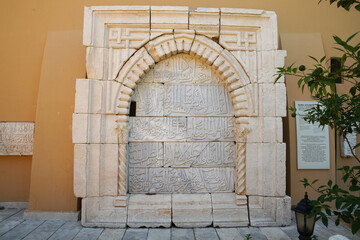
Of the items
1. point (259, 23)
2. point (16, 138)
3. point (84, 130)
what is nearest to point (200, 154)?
point (84, 130)

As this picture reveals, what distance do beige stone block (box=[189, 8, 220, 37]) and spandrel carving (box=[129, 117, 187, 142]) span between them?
4.58ft

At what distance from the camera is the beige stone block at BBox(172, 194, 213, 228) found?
320 cm

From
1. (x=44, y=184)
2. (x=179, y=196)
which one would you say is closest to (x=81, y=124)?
(x=44, y=184)

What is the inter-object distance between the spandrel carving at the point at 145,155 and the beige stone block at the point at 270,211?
1.50 meters

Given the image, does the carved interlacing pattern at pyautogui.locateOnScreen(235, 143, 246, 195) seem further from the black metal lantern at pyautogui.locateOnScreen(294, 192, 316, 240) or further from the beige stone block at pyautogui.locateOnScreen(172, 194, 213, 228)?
the black metal lantern at pyautogui.locateOnScreen(294, 192, 316, 240)

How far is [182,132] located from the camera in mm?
3518

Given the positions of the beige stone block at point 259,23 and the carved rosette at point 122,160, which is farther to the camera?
the beige stone block at point 259,23

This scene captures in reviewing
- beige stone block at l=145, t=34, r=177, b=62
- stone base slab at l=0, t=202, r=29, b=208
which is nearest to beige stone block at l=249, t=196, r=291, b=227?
beige stone block at l=145, t=34, r=177, b=62

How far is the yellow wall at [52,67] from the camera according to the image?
11.7ft

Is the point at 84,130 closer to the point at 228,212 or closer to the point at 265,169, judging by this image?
the point at 228,212

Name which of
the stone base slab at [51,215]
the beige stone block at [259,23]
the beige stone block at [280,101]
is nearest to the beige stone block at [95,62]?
the beige stone block at [259,23]

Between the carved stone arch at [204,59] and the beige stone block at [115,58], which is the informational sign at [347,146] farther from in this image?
the beige stone block at [115,58]

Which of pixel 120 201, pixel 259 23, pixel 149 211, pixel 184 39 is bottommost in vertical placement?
pixel 149 211

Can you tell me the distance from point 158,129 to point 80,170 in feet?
4.10
